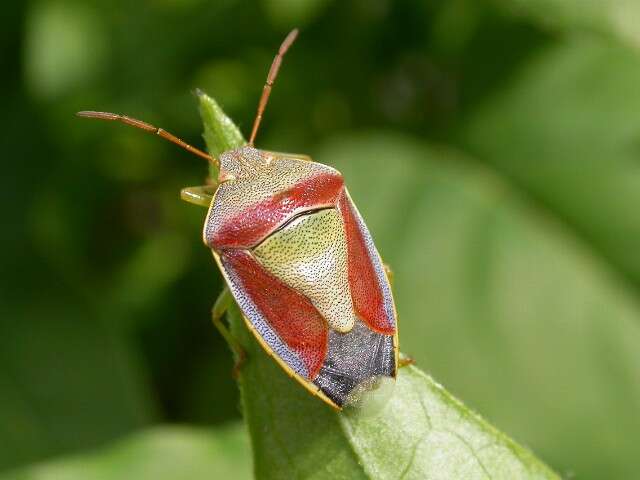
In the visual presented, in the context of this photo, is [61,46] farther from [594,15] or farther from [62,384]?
[594,15]

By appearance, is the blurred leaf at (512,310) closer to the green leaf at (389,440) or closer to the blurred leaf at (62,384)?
the blurred leaf at (62,384)

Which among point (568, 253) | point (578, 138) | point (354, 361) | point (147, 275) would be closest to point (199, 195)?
point (354, 361)

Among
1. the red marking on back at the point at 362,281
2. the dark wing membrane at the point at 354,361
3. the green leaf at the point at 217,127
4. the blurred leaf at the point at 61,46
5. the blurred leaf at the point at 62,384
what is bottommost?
the blurred leaf at the point at 62,384

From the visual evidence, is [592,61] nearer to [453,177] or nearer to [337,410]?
[453,177]

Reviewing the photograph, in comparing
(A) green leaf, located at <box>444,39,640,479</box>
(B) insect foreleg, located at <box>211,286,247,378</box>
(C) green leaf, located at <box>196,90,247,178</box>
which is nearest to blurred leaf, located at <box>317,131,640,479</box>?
(A) green leaf, located at <box>444,39,640,479</box>

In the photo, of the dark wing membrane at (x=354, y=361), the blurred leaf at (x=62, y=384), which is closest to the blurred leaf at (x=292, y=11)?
the blurred leaf at (x=62, y=384)

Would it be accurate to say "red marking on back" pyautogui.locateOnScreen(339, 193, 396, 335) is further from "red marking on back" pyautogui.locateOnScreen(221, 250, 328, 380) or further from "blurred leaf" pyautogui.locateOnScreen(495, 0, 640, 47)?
"blurred leaf" pyautogui.locateOnScreen(495, 0, 640, 47)
